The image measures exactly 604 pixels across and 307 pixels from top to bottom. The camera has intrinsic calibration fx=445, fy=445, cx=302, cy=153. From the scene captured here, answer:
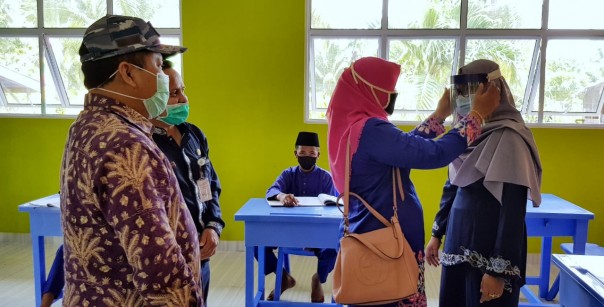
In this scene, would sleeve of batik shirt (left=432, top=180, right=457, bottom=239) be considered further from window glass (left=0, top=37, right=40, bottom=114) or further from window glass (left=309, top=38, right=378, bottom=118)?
window glass (left=0, top=37, right=40, bottom=114)

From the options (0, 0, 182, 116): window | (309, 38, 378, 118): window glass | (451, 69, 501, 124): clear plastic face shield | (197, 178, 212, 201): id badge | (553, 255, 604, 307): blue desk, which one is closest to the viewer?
(553, 255, 604, 307): blue desk

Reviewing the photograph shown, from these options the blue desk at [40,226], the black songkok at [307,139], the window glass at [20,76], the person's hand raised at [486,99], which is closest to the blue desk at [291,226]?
the blue desk at [40,226]

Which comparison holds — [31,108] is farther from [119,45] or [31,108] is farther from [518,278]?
[518,278]

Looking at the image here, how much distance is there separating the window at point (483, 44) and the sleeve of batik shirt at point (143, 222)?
10.3 feet

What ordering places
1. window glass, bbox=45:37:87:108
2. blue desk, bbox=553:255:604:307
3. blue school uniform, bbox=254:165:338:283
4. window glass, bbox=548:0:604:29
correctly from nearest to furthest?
1. blue desk, bbox=553:255:604:307
2. blue school uniform, bbox=254:165:338:283
3. window glass, bbox=548:0:604:29
4. window glass, bbox=45:37:87:108

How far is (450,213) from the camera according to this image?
5.37ft

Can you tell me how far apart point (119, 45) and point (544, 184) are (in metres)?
3.79

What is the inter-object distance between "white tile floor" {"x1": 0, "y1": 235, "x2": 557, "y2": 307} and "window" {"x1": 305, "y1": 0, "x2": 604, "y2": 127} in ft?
4.28

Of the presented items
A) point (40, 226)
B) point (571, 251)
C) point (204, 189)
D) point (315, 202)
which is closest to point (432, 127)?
point (204, 189)

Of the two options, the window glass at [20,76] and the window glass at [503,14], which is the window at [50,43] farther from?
the window glass at [503,14]

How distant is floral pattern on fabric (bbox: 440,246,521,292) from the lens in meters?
1.40

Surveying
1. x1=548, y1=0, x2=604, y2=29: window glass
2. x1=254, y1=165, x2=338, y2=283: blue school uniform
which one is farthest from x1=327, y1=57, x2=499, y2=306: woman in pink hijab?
x1=548, y1=0, x2=604, y2=29: window glass

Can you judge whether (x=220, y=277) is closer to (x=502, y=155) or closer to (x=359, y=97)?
(x=359, y=97)

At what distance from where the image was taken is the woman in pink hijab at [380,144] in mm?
1332
